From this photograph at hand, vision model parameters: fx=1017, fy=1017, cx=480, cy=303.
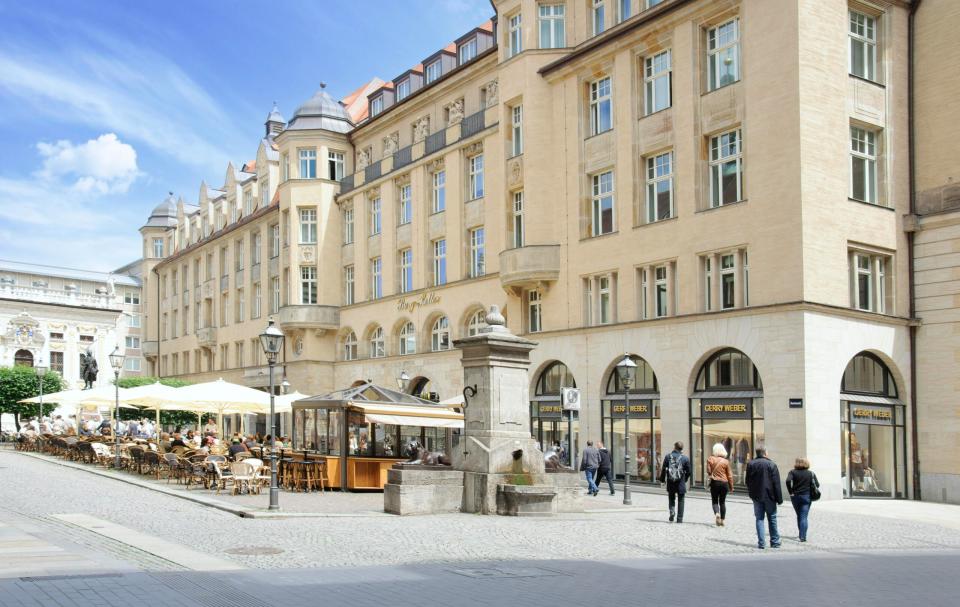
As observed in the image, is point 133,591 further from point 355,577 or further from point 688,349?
point 688,349

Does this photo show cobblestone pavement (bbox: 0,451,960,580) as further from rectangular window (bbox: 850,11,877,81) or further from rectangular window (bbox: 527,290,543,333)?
rectangular window (bbox: 527,290,543,333)

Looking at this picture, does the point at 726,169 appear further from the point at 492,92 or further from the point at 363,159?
the point at 363,159

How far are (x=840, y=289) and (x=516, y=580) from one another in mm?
19655

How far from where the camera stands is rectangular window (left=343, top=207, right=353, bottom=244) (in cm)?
5391

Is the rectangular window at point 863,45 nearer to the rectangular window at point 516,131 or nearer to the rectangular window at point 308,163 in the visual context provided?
the rectangular window at point 516,131

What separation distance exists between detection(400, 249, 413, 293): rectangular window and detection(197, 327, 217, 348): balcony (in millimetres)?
23788

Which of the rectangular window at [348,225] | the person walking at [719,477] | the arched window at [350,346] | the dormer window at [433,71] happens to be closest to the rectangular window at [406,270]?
the arched window at [350,346]

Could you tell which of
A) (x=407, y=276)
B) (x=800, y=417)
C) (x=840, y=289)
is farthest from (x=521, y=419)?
(x=407, y=276)

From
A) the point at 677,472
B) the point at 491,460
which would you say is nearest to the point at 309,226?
the point at 491,460

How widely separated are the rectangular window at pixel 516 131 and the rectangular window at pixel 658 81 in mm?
6955

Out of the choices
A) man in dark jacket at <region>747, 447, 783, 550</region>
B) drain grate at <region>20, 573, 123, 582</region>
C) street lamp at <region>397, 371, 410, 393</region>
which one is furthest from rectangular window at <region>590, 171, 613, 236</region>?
drain grate at <region>20, 573, 123, 582</region>

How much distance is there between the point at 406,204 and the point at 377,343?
7290mm

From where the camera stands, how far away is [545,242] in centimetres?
3716

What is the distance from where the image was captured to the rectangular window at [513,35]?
39.5 m
